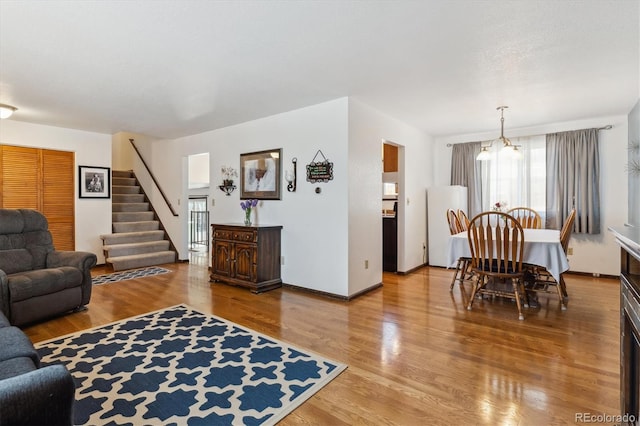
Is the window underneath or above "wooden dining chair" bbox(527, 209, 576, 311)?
above

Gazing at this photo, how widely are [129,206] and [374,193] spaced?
5389mm

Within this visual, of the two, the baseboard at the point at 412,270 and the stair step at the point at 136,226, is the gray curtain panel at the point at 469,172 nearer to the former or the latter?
the baseboard at the point at 412,270

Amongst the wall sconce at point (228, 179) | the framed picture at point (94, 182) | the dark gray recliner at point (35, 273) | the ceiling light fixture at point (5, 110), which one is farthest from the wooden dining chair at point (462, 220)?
the ceiling light fixture at point (5, 110)

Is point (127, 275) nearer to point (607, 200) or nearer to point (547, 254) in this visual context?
point (547, 254)

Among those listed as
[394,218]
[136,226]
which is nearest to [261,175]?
[394,218]

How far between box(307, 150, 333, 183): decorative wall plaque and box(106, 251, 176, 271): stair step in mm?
3664

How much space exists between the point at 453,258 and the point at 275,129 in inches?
115

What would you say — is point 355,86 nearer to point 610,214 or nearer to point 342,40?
point 342,40

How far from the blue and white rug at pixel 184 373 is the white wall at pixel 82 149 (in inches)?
136

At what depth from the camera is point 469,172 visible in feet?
19.2

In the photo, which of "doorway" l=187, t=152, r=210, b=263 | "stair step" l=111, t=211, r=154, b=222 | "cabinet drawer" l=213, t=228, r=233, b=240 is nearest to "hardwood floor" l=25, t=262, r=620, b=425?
"cabinet drawer" l=213, t=228, r=233, b=240

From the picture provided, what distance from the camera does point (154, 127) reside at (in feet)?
17.7

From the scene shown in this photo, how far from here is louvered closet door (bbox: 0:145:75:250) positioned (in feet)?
15.9

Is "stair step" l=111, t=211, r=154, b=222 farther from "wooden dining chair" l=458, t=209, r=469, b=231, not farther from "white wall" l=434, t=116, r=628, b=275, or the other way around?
"white wall" l=434, t=116, r=628, b=275
